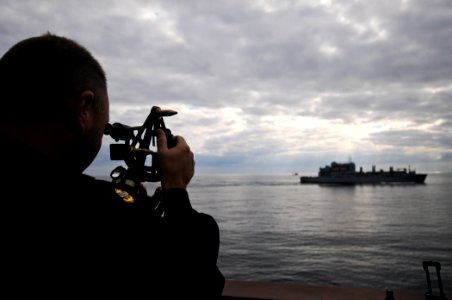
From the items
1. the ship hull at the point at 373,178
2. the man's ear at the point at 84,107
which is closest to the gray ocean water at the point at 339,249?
the man's ear at the point at 84,107

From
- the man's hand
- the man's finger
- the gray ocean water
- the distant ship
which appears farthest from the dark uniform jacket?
the distant ship

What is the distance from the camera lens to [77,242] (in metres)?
1.02

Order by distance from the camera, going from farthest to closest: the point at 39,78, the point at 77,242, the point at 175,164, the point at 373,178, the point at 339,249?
1. the point at 373,178
2. the point at 339,249
3. the point at 175,164
4. the point at 39,78
5. the point at 77,242

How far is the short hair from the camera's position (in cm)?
113

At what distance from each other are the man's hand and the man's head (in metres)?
0.33

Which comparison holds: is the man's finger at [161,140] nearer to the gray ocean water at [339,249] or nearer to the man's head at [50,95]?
the man's head at [50,95]

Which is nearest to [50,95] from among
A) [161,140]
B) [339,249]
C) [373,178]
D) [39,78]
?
[39,78]

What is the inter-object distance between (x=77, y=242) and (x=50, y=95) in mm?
513

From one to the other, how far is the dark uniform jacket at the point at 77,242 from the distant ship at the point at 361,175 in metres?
139

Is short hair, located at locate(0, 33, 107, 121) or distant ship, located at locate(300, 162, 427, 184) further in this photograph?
distant ship, located at locate(300, 162, 427, 184)

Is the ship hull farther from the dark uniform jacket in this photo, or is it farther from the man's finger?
the dark uniform jacket

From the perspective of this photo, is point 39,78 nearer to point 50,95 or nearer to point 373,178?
point 50,95

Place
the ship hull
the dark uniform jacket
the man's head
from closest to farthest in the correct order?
the dark uniform jacket → the man's head → the ship hull

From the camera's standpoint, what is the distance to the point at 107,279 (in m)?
1.06
